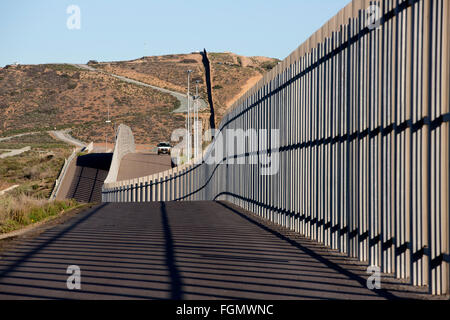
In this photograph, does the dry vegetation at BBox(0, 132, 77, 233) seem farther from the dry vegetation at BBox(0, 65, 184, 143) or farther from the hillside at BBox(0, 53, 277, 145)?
the hillside at BBox(0, 53, 277, 145)

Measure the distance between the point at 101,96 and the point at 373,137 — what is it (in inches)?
4634

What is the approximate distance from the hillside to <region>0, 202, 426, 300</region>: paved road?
279 ft

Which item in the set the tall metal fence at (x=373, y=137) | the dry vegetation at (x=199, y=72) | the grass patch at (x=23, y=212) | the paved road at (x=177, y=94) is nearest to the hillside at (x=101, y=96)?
the dry vegetation at (x=199, y=72)

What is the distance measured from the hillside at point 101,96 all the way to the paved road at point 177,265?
8494cm

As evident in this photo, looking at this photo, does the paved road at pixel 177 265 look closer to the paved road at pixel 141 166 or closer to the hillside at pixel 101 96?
the paved road at pixel 141 166

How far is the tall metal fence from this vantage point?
6590 mm

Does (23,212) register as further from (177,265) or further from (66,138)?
(66,138)

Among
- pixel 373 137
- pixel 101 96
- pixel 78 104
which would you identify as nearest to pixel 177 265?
pixel 373 137

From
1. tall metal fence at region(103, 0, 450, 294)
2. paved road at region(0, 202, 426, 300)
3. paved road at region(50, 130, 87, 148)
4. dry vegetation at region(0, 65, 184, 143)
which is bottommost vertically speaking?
Answer: paved road at region(0, 202, 426, 300)

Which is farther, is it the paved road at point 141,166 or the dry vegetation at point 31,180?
the paved road at point 141,166

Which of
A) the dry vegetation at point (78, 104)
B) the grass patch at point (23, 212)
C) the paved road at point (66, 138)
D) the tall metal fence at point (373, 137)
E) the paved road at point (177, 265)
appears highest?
the dry vegetation at point (78, 104)

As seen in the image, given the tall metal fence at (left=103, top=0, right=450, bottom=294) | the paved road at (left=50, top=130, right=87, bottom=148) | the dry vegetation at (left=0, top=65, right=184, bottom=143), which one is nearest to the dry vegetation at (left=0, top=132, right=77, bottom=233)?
the paved road at (left=50, top=130, right=87, bottom=148)

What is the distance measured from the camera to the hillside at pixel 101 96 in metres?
106

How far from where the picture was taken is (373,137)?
328 inches
